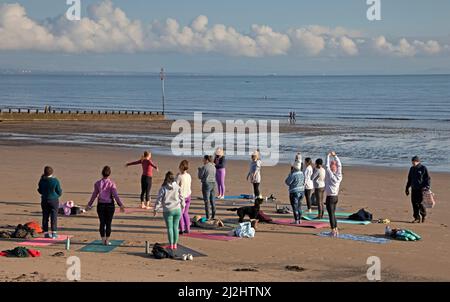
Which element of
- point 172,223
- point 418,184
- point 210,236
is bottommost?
point 210,236

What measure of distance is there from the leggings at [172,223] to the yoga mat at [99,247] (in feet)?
4.15

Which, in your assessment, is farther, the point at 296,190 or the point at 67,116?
the point at 67,116

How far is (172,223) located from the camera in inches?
526

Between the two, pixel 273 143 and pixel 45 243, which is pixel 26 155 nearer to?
pixel 273 143

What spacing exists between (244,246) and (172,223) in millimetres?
1789

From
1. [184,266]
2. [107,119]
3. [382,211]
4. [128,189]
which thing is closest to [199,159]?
[128,189]

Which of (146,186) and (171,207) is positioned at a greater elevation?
(146,186)

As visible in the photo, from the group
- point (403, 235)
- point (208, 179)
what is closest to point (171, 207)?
point (208, 179)

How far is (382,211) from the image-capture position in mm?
18984

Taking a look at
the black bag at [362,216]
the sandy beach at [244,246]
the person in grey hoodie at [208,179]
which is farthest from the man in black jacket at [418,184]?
the person in grey hoodie at [208,179]

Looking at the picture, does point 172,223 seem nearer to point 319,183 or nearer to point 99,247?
point 99,247

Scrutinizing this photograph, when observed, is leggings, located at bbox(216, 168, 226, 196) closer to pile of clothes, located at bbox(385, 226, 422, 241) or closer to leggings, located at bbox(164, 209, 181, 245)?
pile of clothes, located at bbox(385, 226, 422, 241)

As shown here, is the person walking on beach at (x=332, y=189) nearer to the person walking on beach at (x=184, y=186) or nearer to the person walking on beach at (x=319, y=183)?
the person walking on beach at (x=319, y=183)

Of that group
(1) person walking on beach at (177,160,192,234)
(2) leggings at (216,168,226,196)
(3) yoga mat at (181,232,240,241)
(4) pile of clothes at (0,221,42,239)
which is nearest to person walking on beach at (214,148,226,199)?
(2) leggings at (216,168,226,196)
